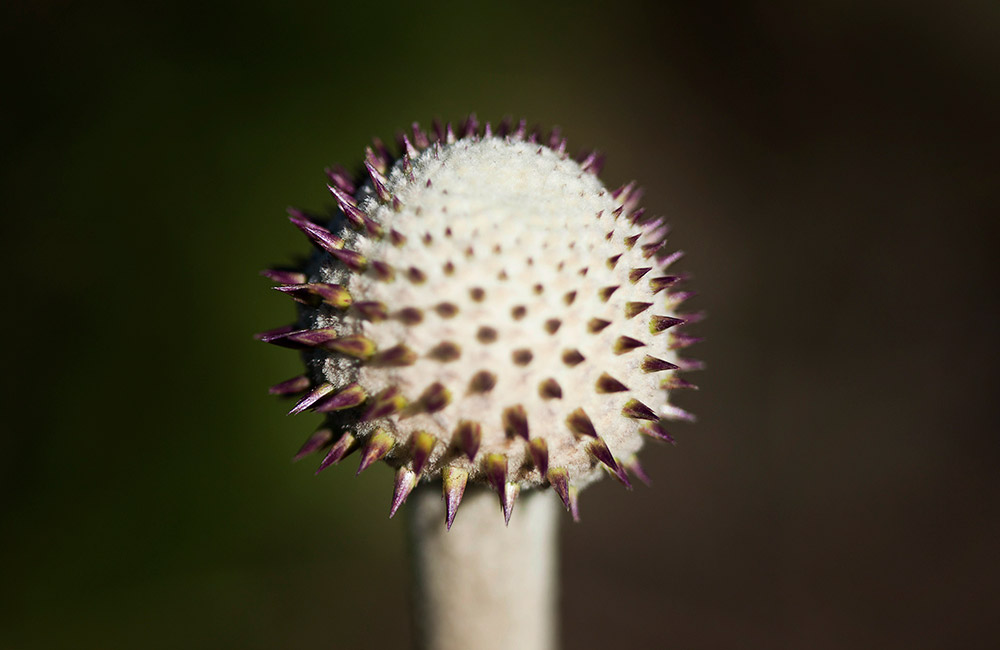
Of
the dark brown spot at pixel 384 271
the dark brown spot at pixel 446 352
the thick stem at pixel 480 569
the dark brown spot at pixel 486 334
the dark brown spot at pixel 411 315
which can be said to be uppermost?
the dark brown spot at pixel 384 271

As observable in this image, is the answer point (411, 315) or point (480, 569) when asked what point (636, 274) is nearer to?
point (411, 315)

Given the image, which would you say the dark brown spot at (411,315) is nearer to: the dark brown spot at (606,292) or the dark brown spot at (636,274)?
the dark brown spot at (606,292)

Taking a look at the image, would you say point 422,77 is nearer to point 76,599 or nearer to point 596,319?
point 76,599

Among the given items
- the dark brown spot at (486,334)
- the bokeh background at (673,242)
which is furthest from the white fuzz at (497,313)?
the bokeh background at (673,242)

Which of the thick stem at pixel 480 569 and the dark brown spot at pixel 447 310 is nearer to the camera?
the dark brown spot at pixel 447 310

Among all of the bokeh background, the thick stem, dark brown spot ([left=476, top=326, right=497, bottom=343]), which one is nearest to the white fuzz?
dark brown spot ([left=476, top=326, right=497, bottom=343])

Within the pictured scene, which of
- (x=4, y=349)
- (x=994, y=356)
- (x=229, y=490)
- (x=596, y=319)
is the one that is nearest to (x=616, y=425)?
(x=596, y=319)

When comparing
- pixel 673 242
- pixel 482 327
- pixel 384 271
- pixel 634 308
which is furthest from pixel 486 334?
pixel 673 242

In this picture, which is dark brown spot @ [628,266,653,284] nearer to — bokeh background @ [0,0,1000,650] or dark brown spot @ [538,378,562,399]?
dark brown spot @ [538,378,562,399]
